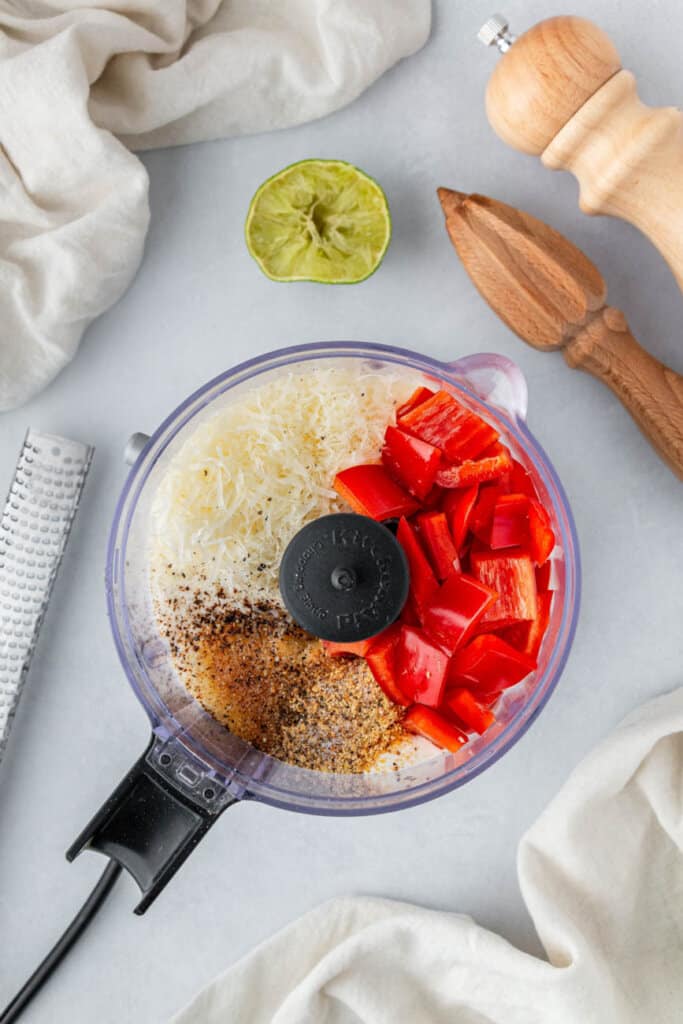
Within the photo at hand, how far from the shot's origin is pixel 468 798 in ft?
4.51

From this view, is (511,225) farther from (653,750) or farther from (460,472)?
(653,750)

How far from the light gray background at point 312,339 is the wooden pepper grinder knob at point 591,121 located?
16 cm

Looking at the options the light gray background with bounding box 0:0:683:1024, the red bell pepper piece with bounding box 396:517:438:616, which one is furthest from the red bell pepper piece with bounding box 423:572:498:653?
the light gray background with bounding box 0:0:683:1024

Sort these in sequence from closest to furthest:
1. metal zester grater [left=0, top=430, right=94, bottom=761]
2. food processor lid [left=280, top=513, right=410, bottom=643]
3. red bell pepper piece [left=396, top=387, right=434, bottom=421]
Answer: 1. food processor lid [left=280, top=513, right=410, bottom=643]
2. red bell pepper piece [left=396, top=387, right=434, bottom=421]
3. metal zester grater [left=0, top=430, right=94, bottom=761]

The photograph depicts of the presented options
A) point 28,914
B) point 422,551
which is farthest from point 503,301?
point 28,914

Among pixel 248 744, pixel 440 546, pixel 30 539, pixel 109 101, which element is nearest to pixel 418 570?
pixel 440 546

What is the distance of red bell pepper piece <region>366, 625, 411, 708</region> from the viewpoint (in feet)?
3.74

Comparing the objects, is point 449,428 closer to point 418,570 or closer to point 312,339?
point 418,570

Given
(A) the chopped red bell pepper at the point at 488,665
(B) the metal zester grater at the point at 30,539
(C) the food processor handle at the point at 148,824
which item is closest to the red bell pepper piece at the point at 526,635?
(A) the chopped red bell pepper at the point at 488,665

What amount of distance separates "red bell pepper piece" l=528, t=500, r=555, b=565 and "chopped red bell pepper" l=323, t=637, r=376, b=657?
0.21m

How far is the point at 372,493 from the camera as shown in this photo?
3.73 ft

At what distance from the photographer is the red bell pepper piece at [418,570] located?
3.79 ft

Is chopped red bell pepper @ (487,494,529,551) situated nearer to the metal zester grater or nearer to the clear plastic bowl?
the clear plastic bowl

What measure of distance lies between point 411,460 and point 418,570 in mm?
127
